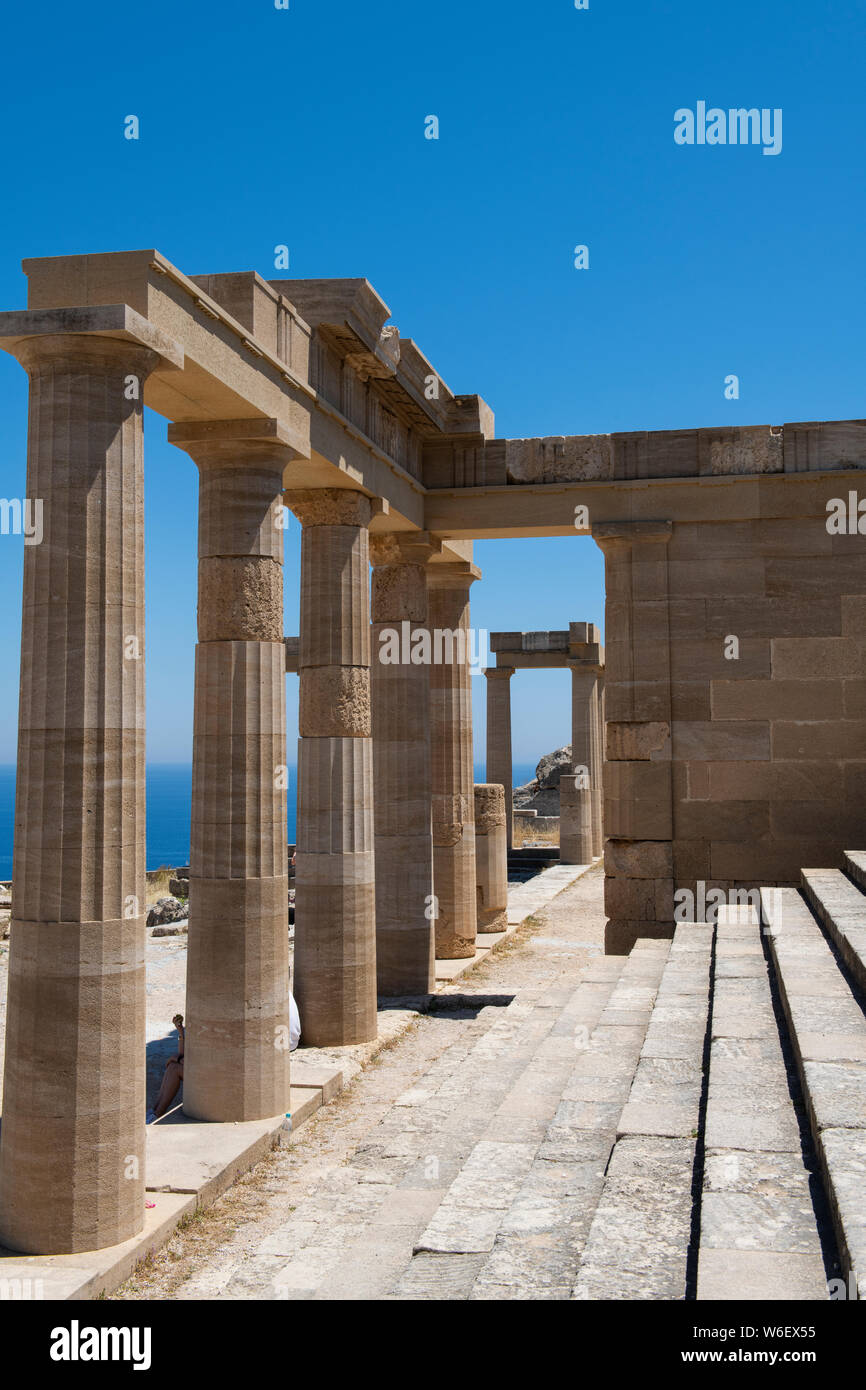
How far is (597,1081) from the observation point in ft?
26.1

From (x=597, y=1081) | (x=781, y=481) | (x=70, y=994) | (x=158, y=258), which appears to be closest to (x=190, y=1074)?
(x=70, y=994)

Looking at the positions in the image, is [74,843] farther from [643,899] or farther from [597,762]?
[597,762]

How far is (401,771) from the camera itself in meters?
16.2

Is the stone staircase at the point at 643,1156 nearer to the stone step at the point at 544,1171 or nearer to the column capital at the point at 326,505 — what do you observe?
the stone step at the point at 544,1171

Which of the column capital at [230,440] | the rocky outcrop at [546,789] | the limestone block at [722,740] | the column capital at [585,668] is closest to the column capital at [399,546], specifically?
the limestone block at [722,740]

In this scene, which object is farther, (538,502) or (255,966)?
(538,502)

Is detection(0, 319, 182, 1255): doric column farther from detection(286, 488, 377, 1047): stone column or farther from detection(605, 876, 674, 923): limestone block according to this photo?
detection(605, 876, 674, 923): limestone block

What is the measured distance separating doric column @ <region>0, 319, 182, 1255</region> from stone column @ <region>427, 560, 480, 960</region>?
35.8ft

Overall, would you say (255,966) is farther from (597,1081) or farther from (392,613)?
(392,613)

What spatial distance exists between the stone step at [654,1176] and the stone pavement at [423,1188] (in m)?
0.24

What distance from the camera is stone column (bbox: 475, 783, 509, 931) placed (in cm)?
2164

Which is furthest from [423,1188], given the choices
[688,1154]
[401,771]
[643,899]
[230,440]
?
[401,771]

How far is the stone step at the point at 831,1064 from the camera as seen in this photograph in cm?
482

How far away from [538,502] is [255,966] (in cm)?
762
